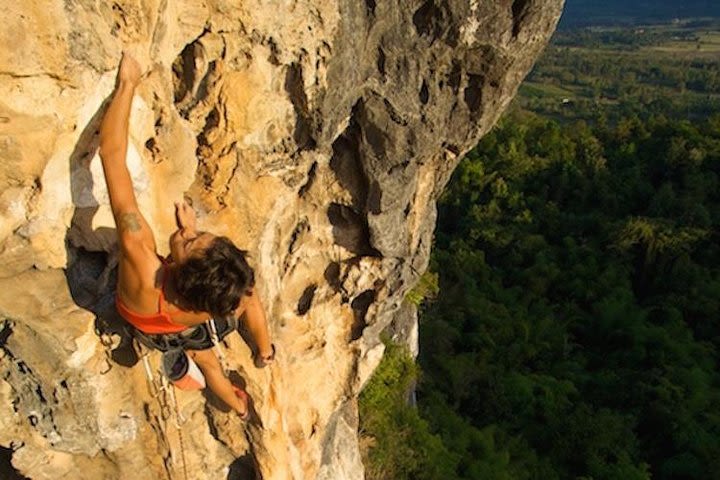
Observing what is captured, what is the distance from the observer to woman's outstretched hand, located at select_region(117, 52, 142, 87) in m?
3.98

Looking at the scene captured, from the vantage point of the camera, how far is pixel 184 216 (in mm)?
4734

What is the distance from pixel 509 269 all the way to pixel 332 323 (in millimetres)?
23877

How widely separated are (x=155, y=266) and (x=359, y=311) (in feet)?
14.7

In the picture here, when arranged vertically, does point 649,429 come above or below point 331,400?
below

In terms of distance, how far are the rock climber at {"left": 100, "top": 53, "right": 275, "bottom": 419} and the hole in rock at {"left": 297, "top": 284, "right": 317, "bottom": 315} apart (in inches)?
127

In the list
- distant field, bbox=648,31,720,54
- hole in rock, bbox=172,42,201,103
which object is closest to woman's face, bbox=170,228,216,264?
hole in rock, bbox=172,42,201,103

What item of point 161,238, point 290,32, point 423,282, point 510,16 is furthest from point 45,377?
point 423,282

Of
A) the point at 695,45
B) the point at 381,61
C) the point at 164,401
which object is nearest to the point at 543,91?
the point at 695,45

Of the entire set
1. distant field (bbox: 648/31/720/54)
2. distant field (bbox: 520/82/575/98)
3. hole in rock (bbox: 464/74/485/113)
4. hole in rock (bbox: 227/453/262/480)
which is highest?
hole in rock (bbox: 464/74/485/113)

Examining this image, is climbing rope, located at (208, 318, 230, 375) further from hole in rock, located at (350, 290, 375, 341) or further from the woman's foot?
hole in rock, located at (350, 290, 375, 341)

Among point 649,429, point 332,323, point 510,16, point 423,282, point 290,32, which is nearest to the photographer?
point 290,32

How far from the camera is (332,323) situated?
7906mm

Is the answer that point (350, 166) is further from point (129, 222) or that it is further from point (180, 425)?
point (129, 222)

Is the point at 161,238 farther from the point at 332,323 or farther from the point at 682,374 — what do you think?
the point at 682,374
